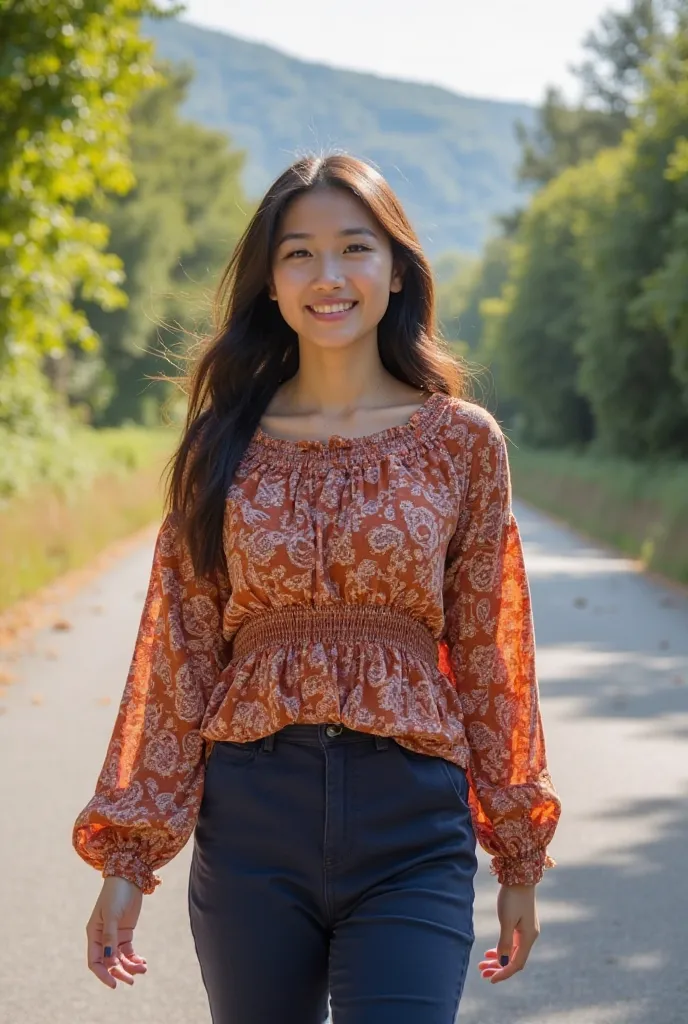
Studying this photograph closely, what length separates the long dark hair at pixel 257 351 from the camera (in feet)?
10.1

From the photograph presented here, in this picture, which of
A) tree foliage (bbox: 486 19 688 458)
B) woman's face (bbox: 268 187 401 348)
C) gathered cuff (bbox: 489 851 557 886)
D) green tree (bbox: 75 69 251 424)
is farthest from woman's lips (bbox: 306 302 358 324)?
green tree (bbox: 75 69 251 424)

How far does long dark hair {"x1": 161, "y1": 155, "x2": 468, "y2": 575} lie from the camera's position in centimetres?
306

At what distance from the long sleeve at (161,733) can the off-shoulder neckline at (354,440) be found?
247 mm

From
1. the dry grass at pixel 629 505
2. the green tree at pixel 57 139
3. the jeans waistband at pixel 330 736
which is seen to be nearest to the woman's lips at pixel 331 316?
the jeans waistband at pixel 330 736

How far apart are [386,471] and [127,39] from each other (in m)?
10.3

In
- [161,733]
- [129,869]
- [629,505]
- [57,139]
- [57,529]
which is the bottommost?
[629,505]

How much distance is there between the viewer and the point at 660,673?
11.1 metres

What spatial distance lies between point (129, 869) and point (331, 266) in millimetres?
1159

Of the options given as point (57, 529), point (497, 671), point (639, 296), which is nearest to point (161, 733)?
point (497, 671)

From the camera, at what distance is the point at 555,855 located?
6.36 meters

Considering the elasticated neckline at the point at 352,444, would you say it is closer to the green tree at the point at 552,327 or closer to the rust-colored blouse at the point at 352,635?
the rust-colored blouse at the point at 352,635

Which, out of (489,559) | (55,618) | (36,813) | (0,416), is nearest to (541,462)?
(0,416)

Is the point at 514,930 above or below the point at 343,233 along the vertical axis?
below

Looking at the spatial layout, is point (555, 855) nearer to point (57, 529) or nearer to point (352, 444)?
point (352, 444)
